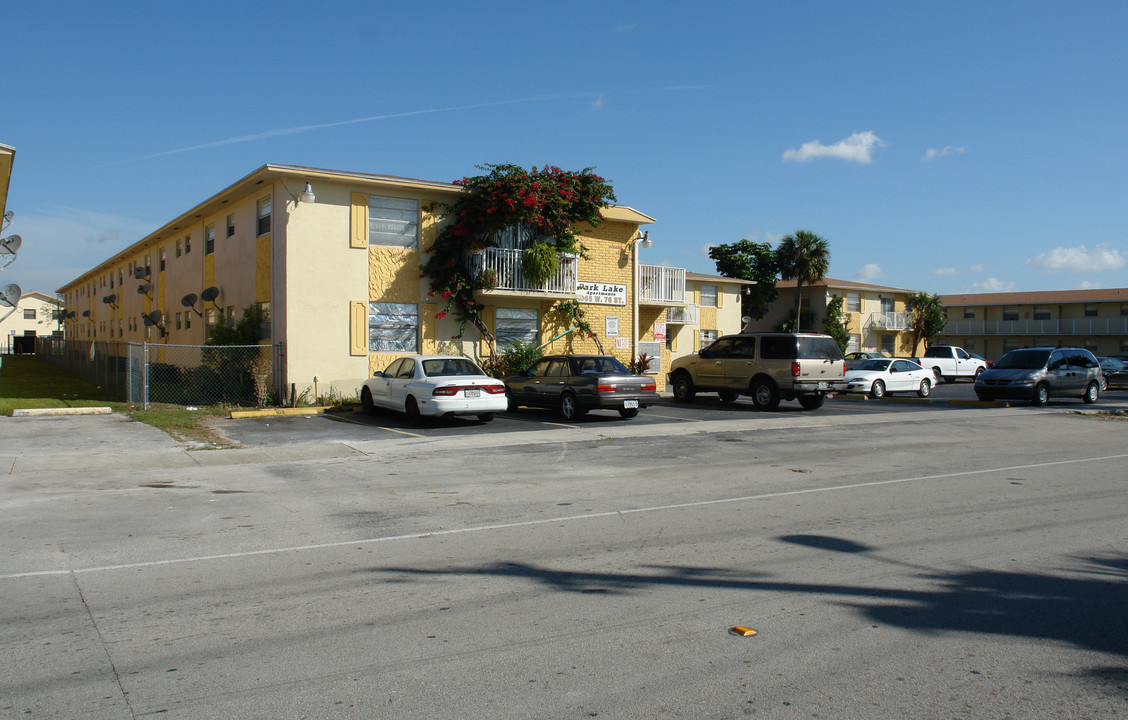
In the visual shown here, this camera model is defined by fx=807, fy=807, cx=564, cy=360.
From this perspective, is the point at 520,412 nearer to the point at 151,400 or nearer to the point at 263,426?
the point at 263,426

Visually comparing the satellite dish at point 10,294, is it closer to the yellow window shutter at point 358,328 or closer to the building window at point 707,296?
the yellow window shutter at point 358,328

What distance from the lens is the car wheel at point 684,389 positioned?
78.3 ft

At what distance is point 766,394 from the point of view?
70.6ft

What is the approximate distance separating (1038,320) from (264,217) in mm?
59567

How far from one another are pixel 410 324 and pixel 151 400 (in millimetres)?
7244

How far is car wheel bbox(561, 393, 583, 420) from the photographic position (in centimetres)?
1845

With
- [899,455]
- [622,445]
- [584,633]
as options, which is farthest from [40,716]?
[899,455]

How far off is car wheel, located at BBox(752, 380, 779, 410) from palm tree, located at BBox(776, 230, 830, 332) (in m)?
32.4

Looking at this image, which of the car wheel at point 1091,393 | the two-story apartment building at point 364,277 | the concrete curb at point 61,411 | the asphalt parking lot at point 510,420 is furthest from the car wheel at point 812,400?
the concrete curb at point 61,411

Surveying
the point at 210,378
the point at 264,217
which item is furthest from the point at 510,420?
the point at 264,217

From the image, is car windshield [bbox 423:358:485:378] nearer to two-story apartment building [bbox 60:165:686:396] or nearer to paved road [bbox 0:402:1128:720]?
two-story apartment building [bbox 60:165:686:396]

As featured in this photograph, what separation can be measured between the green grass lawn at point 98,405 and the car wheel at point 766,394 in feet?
44.0

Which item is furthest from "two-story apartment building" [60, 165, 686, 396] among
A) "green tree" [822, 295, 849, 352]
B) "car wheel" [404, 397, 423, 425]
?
"green tree" [822, 295, 849, 352]

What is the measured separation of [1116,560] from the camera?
21.2 ft
